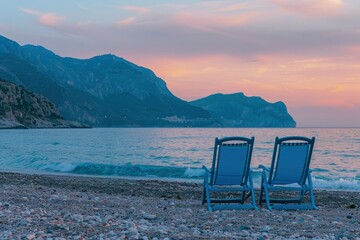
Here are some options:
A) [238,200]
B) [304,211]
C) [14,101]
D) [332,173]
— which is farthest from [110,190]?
[14,101]

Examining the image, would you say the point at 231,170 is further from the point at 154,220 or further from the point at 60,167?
the point at 60,167

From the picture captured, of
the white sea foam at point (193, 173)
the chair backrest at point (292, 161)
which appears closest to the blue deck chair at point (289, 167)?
the chair backrest at point (292, 161)

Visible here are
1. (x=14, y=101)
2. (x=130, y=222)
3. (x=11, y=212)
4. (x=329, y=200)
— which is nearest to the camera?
(x=130, y=222)

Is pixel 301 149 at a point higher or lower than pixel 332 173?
higher

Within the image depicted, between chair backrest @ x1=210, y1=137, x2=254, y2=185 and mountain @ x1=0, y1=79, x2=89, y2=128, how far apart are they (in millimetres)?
143719

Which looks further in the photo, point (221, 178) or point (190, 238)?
point (221, 178)

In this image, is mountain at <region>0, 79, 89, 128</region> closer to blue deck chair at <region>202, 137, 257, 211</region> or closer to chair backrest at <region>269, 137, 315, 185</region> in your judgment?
blue deck chair at <region>202, 137, 257, 211</region>

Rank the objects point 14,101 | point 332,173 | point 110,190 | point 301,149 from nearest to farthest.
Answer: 1. point 301,149
2. point 110,190
3. point 332,173
4. point 14,101

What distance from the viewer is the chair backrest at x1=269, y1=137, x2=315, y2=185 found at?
31.7ft

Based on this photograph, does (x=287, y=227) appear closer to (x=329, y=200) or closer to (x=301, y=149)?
(x=301, y=149)

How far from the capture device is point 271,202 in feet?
33.4

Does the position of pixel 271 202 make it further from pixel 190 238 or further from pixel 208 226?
pixel 190 238

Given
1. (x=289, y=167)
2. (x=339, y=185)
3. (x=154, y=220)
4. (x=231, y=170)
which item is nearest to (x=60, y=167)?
(x=339, y=185)

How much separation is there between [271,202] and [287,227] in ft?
7.94
